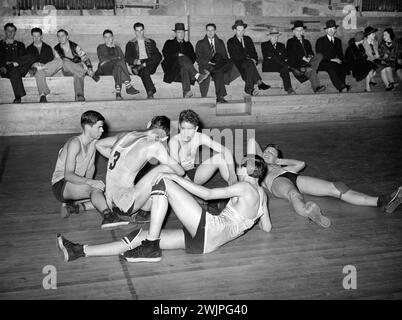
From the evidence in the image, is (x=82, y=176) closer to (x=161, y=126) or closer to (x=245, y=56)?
(x=161, y=126)

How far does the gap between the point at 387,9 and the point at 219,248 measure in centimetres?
1003

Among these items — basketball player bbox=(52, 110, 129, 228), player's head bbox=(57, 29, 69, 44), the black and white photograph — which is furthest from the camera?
player's head bbox=(57, 29, 69, 44)

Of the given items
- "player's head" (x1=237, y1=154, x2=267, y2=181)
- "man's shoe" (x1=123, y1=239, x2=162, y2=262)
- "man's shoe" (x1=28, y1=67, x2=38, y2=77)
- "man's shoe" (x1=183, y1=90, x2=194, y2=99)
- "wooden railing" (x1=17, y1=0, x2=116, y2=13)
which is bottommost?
"man's shoe" (x1=123, y1=239, x2=162, y2=262)

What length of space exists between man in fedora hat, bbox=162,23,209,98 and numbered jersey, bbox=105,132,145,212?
509 centimetres

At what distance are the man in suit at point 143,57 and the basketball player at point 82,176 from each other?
178 inches

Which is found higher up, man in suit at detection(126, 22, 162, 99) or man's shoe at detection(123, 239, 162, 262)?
man in suit at detection(126, 22, 162, 99)

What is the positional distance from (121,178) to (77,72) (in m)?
5.32

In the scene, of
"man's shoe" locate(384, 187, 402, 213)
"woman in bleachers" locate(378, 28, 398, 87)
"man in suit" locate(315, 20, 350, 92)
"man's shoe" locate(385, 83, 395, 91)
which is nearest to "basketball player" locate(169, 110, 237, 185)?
"man's shoe" locate(384, 187, 402, 213)

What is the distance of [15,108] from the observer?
797cm

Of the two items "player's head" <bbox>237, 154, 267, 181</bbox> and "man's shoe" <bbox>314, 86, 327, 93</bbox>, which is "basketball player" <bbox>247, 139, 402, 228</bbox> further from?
"man's shoe" <bbox>314, 86, 327, 93</bbox>

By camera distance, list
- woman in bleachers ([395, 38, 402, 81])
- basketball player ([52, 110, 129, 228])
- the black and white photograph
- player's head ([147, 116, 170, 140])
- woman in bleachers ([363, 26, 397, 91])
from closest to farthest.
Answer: the black and white photograph, player's head ([147, 116, 170, 140]), basketball player ([52, 110, 129, 228]), woman in bleachers ([363, 26, 397, 91]), woman in bleachers ([395, 38, 402, 81])

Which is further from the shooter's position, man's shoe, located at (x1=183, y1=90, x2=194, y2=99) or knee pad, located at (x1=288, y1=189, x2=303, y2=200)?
man's shoe, located at (x1=183, y1=90, x2=194, y2=99)

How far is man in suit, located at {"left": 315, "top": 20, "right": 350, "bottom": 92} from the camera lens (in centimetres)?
980
